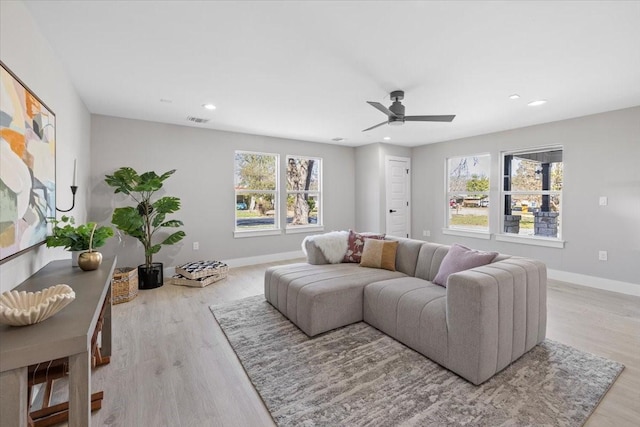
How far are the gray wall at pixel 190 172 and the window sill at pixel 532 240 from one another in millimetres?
3762

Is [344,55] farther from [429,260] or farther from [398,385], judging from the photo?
[398,385]

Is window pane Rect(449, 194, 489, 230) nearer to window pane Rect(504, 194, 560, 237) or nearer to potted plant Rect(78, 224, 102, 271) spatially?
window pane Rect(504, 194, 560, 237)

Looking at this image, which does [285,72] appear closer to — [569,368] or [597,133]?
[569,368]

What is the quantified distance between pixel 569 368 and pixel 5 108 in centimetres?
382

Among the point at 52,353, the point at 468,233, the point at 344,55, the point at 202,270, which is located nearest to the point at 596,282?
the point at 468,233

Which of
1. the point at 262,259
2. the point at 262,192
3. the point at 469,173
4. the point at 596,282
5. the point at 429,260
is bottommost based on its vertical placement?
the point at 596,282

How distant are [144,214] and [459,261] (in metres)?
3.95

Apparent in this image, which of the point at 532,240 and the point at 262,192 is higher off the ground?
the point at 262,192

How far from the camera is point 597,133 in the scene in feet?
13.1

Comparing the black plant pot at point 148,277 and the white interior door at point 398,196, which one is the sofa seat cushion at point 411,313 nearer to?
the black plant pot at point 148,277

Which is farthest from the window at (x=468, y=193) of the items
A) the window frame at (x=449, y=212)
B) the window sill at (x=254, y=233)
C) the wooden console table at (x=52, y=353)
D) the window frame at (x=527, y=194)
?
the wooden console table at (x=52, y=353)

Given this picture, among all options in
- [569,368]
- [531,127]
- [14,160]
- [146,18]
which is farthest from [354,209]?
[14,160]

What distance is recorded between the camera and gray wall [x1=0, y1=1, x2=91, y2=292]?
156 cm

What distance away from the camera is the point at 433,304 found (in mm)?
2250
